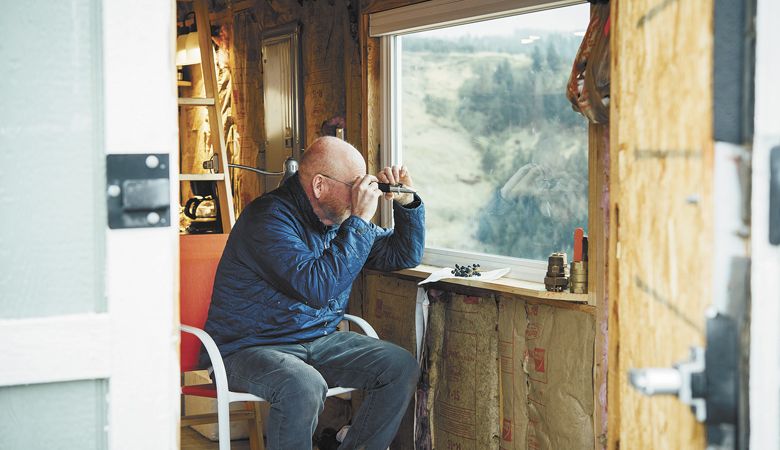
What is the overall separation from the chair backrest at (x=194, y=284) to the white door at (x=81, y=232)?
1.82m

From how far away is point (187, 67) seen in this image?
5891 millimetres

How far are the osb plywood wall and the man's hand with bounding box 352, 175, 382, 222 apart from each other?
1.98 meters

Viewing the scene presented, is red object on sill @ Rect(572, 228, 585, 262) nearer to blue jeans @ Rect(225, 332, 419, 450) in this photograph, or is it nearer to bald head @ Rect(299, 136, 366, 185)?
blue jeans @ Rect(225, 332, 419, 450)

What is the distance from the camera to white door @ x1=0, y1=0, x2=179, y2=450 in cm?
145

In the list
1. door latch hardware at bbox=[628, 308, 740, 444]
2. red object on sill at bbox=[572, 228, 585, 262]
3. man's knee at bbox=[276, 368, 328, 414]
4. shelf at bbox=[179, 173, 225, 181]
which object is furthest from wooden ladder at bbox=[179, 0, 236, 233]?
door latch hardware at bbox=[628, 308, 740, 444]

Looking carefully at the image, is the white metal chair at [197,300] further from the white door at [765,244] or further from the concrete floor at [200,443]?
the white door at [765,244]

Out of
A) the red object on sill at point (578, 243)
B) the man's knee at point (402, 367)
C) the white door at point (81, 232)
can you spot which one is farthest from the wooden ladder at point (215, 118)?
the white door at point (81, 232)

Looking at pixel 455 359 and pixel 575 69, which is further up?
pixel 575 69

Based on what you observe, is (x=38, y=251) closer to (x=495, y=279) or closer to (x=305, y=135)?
(x=495, y=279)

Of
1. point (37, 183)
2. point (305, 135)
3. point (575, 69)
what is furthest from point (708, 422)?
point (305, 135)

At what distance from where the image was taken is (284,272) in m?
3.03

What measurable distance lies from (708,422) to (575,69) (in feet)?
4.92

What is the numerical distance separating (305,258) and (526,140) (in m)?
0.97

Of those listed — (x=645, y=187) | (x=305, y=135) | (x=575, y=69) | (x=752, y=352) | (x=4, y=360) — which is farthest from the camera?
(x=305, y=135)
